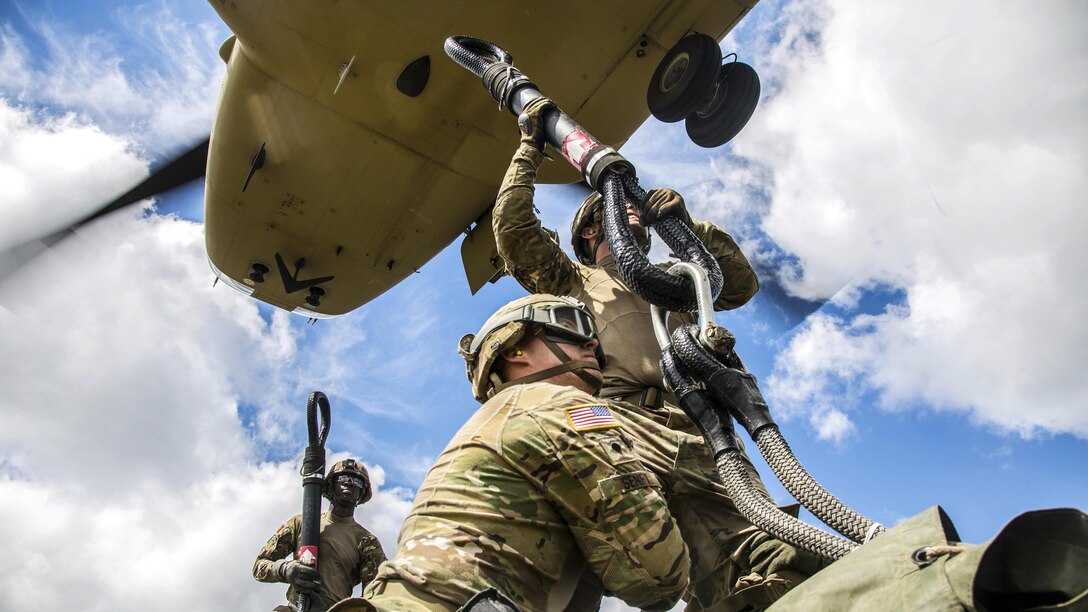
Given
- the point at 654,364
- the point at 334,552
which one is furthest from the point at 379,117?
the point at 654,364

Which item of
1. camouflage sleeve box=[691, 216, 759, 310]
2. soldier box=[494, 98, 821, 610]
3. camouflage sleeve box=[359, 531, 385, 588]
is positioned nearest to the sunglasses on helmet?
camouflage sleeve box=[359, 531, 385, 588]

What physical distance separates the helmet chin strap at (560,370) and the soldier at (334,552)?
159 inches

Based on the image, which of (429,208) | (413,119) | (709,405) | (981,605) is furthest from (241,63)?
(981,605)

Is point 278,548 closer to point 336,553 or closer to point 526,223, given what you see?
point 336,553

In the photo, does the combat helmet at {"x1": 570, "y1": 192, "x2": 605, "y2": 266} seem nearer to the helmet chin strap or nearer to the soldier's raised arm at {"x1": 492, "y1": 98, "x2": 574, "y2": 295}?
the soldier's raised arm at {"x1": 492, "y1": 98, "x2": 574, "y2": 295}

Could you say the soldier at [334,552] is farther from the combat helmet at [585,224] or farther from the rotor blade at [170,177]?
the rotor blade at [170,177]

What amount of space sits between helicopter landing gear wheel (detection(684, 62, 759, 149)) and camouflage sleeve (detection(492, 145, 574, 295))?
Result: 3.10 m

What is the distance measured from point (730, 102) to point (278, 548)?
5.29 metres

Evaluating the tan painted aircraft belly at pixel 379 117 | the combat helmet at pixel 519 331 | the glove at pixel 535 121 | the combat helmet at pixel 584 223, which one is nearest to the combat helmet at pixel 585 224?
the combat helmet at pixel 584 223

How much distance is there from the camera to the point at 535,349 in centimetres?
265

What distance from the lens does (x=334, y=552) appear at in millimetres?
6586

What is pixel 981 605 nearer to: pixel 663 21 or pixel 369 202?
pixel 663 21

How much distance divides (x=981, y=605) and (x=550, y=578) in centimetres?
122

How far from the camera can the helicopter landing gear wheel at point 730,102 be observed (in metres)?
6.25
